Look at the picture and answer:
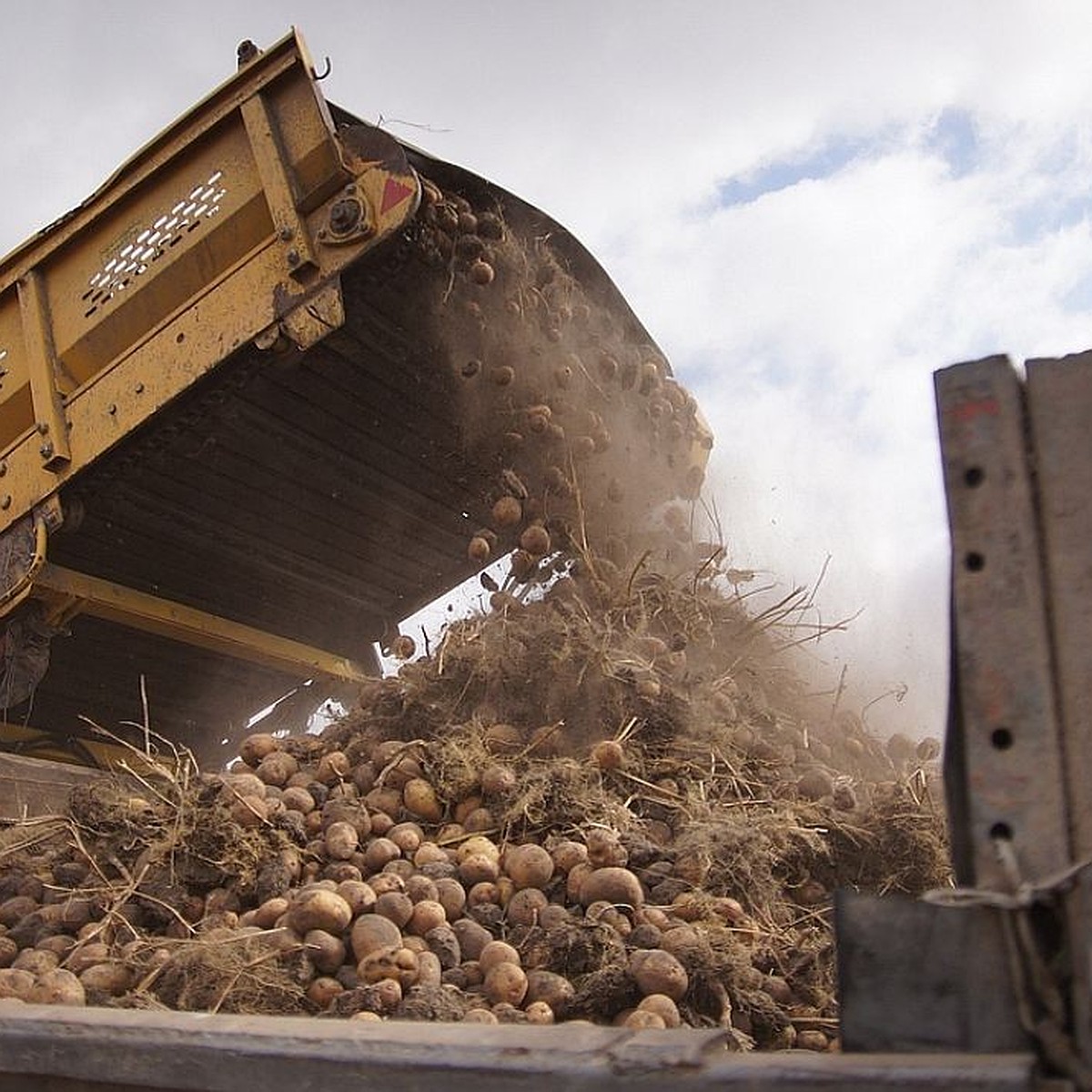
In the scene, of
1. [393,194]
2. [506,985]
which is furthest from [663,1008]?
[393,194]

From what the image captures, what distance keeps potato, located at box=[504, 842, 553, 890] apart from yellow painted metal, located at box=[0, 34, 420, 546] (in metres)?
2.03

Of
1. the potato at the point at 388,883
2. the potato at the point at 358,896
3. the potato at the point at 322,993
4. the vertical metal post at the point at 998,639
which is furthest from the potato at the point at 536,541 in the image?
the vertical metal post at the point at 998,639

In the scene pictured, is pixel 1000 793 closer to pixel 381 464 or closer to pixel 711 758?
pixel 711 758

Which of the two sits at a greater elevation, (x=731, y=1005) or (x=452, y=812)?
(x=452, y=812)

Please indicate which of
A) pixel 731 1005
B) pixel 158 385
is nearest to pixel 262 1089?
pixel 731 1005

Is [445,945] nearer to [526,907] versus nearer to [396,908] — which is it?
[396,908]

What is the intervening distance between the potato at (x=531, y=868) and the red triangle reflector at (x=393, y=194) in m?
2.38

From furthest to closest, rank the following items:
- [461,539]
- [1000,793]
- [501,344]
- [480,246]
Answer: [461,539], [501,344], [480,246], [1000,793]

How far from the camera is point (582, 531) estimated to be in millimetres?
5250

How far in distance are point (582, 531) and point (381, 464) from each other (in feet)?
3.55

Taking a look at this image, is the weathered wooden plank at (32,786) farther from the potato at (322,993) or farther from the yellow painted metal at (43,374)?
the potato at (322,993)

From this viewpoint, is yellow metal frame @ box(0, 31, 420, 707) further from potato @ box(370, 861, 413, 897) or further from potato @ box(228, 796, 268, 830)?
potato @ box(370, 861, 413, 897)

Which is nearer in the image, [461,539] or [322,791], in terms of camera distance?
[322,791]

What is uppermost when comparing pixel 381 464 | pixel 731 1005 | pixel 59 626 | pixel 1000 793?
pixel 381 464
